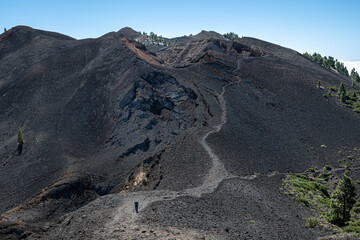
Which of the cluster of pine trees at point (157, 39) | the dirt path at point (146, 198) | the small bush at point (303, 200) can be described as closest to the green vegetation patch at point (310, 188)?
the small bush at point (303, 200)

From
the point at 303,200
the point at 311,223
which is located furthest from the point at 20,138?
the point at 311,223

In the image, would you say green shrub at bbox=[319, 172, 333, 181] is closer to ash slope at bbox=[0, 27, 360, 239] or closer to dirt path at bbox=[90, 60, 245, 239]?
ash slope at bbox=[0, 27, 360, 239]

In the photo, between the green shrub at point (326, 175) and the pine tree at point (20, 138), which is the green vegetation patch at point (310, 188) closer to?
the green shrub at point (326, 175)

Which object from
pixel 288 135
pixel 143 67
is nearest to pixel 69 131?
pixel 143 67

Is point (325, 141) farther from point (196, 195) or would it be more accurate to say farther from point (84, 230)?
point (84, 230)

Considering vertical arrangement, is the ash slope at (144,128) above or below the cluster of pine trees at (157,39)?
below

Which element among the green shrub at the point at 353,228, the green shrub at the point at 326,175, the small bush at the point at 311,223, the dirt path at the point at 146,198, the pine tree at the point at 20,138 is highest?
the pine tree at the point at 20,138
